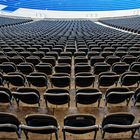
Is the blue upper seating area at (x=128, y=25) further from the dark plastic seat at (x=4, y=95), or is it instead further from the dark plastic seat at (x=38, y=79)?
the dark plastic seat at (x=4, y=95)

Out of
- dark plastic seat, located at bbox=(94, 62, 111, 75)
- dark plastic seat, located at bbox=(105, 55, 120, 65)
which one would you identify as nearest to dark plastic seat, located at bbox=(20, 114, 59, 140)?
dark plastic seat, located at bbox=(94, 62, 111, 75)

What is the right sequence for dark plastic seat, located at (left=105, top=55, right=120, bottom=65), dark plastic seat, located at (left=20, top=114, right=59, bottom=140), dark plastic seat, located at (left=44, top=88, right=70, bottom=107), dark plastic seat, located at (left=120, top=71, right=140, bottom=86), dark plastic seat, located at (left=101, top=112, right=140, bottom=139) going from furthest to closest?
dark plastic seat, located at (left=105, top=55, right=120, bottom=65), dark plastic seat, located at (left=120, top=71, right=140, bottom=86), dark plastic seat, located at (left=44, top=88, right=70, bottom=107), dark plastic seat, located at (left=101, top=112, right=140, bottom=139), dark plastic seat, located at (left=20, top=114, right=59, bottom=140)

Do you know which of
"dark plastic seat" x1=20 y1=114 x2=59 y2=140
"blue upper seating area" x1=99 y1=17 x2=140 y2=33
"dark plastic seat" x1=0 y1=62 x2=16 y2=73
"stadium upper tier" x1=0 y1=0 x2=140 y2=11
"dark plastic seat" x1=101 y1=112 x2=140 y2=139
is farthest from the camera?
"stadium upper tier" x1=0 y1=0 x2=140 y2=11

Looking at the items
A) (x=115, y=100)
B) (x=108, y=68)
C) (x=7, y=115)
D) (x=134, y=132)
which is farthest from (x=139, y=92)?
(x=7, y=115)

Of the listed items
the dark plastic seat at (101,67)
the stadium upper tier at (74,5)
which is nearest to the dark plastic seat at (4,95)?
the dark plastic seat at (101,67)

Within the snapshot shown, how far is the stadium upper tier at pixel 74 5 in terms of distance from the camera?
39.6m

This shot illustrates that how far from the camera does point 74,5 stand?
40.5 m

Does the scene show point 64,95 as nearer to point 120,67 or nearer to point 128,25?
point 120,67

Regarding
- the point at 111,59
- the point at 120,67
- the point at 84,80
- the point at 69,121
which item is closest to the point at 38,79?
the point at 84,80

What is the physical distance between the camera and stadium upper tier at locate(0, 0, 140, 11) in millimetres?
39625

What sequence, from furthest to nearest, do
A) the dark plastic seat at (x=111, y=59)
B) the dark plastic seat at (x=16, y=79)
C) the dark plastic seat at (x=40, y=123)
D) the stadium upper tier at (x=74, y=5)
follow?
the stadium upper tier at (x=74, y=5), the dark plastic seat at (x=111, y=59), the dark plastic seat at (x=16, y=79), the dark plastic seat at (x=40, y=123)

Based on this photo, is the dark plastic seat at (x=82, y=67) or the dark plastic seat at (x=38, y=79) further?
the dark plastic seat at (x=82, y=67)

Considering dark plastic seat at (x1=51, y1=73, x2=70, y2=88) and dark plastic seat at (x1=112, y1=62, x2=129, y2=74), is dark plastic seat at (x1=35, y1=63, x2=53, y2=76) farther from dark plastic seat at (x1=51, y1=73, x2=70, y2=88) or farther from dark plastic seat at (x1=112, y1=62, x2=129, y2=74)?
dark plastic seat at (x1=112, y1=62, x2=129, y2=74)

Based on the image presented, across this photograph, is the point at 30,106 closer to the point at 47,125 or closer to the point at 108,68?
the point at 47,125
